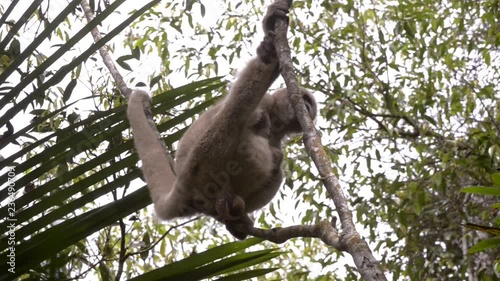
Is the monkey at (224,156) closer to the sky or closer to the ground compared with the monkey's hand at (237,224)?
closer to the sky

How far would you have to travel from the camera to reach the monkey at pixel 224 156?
339 centimetres

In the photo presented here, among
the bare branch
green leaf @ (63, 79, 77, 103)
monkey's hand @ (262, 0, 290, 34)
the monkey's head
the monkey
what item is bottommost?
the bare branch

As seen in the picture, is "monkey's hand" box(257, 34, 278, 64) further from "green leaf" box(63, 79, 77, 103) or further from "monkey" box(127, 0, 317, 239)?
"green leaf" box(63, 79, 77, 103)

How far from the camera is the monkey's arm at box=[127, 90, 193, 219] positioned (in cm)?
364

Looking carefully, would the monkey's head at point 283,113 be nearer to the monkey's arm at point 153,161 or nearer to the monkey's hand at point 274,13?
the monkey's arm at point 153,161

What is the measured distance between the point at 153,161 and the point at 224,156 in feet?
1.41

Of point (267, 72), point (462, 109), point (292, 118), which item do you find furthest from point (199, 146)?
point (462, 109)

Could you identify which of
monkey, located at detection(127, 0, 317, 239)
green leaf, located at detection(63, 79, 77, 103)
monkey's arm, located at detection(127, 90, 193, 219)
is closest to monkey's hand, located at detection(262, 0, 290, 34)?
monkey, located at detection(127, 0, 317, 239)

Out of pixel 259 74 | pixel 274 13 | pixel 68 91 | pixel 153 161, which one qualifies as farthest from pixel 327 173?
pixel 153 161

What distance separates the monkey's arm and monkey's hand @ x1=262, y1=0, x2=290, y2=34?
791mm

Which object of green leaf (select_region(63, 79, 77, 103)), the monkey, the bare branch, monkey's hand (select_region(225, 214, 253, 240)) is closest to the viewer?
the bare branch

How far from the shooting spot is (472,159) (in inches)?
236

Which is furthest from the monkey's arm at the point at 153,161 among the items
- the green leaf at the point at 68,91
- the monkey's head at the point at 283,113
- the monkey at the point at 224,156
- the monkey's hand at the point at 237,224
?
the monkey's head at the point at 283,113

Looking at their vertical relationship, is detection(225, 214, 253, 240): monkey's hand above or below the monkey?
below
